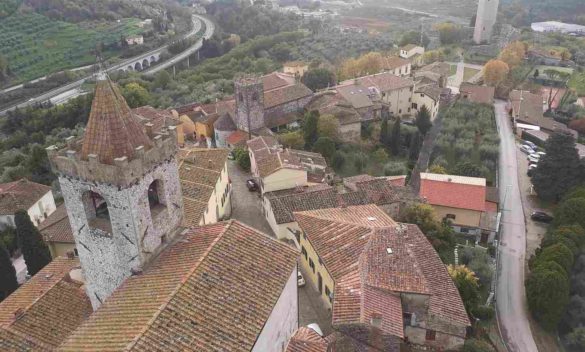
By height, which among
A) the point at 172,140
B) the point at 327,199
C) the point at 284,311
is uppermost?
the point at 172,140

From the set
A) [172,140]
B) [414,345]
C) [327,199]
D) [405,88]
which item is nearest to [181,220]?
[172,140]

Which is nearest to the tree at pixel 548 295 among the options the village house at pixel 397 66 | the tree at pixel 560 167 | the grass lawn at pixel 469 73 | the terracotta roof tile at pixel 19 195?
the tree at pixel 560 167

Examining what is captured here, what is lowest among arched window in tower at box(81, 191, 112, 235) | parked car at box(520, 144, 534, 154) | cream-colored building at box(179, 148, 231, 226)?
parked car at box(520, 144, 534, 154)

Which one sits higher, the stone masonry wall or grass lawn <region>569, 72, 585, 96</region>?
the stone masonry wall

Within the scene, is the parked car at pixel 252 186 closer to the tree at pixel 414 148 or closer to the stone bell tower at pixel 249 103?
the stone bell tower at pixel 249 103

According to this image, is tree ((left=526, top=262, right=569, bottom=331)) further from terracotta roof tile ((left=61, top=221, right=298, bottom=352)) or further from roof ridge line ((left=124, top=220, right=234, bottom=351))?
roof ridge line ((left=124, top=220, right=234, bottom=351))

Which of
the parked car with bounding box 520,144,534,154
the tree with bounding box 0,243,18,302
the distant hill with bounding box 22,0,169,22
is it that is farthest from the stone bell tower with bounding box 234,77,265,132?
the distant hill with bounding box 22,0,169,22

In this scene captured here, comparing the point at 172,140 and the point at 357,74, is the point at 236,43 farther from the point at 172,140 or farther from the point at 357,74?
the point at 172,140
